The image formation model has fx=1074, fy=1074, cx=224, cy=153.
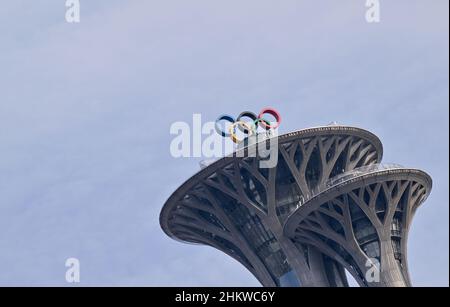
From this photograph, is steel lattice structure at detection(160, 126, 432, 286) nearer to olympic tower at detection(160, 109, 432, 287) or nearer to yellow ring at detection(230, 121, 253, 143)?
olympic tower at detection(160, 109, 432, 287)

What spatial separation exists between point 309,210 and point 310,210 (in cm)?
12

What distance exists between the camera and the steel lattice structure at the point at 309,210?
125 metres

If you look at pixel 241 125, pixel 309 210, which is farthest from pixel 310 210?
pixel 241 125

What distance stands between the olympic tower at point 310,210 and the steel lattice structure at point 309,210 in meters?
0.12

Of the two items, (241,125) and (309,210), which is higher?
(241,125)

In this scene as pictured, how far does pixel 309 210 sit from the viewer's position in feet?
410

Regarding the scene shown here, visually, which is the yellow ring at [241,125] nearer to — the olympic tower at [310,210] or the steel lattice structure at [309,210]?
the olympic tower at [310,210]

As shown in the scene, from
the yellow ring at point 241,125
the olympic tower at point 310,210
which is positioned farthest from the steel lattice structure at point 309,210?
the yellow ring at point 241,125

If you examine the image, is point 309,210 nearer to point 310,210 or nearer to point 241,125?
A: point 310,210

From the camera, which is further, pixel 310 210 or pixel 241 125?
pixel 241 125

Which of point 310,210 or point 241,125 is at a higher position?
point 241,125

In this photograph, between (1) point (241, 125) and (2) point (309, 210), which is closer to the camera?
(2) point (309, 210)

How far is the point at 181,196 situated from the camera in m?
131
